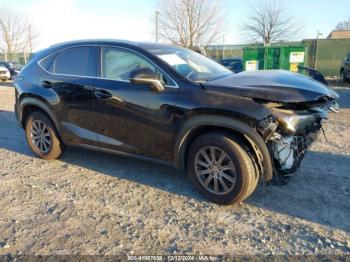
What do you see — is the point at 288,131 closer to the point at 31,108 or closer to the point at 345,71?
the point at 31,108

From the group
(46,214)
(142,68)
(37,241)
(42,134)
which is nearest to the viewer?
(37,241)

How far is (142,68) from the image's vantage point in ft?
12.7

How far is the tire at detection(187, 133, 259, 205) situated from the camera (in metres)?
3.34

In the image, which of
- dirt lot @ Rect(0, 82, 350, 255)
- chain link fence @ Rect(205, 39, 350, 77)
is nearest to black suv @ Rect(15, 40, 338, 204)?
dirt lot @ Rect(0, 82, 350, 255)

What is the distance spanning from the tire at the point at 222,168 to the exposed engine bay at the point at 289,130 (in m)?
0.27

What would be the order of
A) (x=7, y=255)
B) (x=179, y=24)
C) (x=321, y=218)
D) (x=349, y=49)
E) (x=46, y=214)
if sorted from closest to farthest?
(x=7, y=255), (x=321, y=218), (x=46, y=214), (x=349, y=49), (x=179, y=24)

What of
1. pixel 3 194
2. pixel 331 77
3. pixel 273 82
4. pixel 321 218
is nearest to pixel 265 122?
pixel 273 82

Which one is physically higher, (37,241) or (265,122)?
(265,122)

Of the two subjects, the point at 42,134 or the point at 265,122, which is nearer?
the point at 265,122

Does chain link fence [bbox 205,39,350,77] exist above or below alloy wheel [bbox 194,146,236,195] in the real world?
above

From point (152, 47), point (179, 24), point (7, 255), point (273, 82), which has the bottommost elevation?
point (7, 255)

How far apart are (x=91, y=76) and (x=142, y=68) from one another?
34.0 inches

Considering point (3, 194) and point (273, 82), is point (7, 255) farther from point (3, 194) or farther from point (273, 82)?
point (273, 82)

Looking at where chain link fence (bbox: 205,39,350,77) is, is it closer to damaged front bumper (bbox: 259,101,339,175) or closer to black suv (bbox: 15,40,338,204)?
black suv (bbox: 15,40,338,204)
